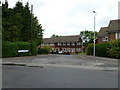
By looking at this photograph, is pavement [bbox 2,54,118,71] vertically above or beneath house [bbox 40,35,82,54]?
beneath

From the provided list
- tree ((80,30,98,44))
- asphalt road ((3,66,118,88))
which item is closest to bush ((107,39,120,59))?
asphalt road ((3,66,118,88))

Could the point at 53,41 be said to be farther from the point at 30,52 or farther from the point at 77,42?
the point at 30,52

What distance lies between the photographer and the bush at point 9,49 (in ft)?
87.9

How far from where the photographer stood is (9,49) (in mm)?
27562

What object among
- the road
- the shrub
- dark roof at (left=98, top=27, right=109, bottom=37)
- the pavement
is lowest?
the pavement

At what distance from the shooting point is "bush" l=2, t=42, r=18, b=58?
26.8 metres

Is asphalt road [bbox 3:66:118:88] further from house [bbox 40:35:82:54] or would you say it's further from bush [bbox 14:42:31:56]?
house [bbox 40:35:82:54]

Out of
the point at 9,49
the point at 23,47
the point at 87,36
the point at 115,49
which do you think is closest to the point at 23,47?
the point at 23,47

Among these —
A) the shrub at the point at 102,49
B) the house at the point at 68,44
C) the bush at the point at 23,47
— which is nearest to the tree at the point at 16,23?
the bush at the point at 23,47

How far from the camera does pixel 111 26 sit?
4322 cm

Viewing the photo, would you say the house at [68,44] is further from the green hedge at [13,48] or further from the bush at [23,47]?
the bush at [23,47]

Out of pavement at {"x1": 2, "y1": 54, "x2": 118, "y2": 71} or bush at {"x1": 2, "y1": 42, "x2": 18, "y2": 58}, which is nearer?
pavement at {"x1": 2, "y1": 54, "x2": 118, "y2": 71}

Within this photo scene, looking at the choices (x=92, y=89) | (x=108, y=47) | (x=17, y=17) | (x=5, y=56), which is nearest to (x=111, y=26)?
(x=108, y=47)

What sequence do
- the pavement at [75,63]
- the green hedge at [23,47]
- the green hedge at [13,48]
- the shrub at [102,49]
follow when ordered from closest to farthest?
the pavement at [75,63] < the shrub at [102,49] < the green hedge at [13,48] < the green hedge at [23,47]
